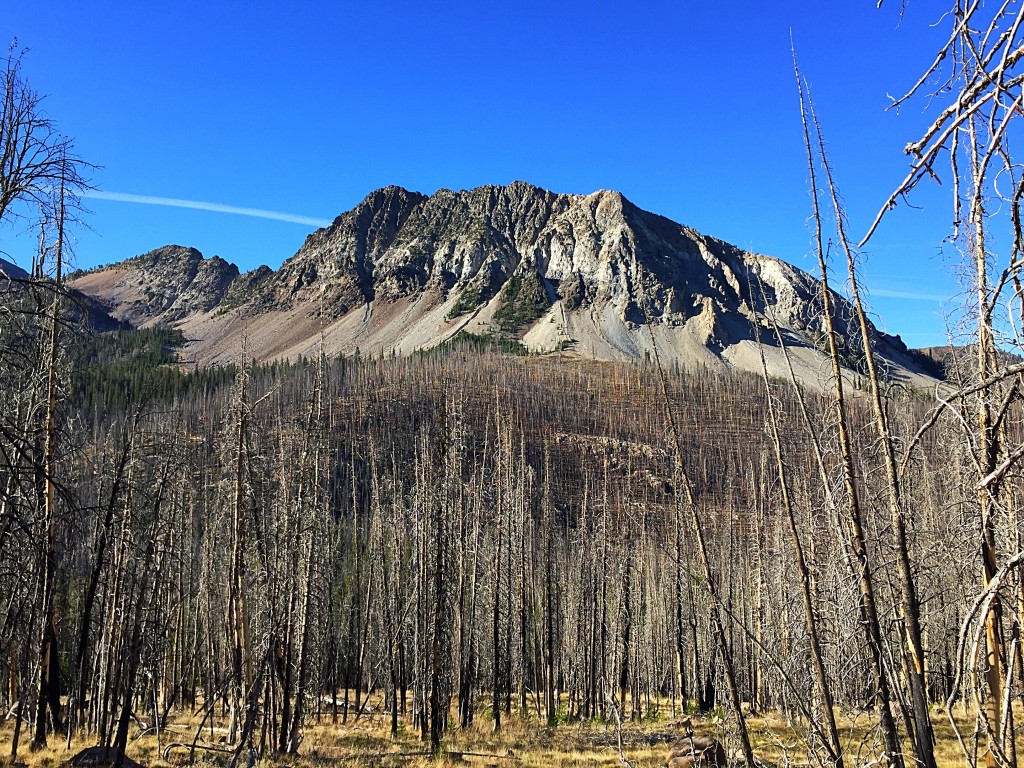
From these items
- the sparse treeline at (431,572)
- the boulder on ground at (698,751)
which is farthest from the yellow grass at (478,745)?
the sparse treeline at (431,572)

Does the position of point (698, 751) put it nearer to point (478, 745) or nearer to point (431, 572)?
point (478, 745)

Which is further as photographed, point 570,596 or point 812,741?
point 570,596

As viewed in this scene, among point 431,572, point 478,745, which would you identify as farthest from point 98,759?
point 431,572

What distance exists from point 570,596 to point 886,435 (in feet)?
148

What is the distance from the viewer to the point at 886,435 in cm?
607

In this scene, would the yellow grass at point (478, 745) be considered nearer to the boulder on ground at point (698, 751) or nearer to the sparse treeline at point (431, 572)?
the boulder on ground at point (698, 751)

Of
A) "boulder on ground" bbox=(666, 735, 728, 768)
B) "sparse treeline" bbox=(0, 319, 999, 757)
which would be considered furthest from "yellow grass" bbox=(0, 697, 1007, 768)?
"sparse treeline" bbox=(0, 319, 999, 757)

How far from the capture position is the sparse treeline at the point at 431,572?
30.8ft

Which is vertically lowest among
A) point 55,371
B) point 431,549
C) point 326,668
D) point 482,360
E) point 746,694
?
point 746,694

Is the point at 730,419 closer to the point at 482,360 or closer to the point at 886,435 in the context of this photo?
the point at 482,360

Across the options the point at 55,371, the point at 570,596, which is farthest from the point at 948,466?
the point at 570,596

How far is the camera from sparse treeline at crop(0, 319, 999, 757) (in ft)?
30.8

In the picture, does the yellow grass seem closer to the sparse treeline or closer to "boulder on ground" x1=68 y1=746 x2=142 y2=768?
"boulder on ground" x1=68 y1=746 x2=142 y2=768

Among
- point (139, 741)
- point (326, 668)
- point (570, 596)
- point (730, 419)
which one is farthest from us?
point (730, 419)
